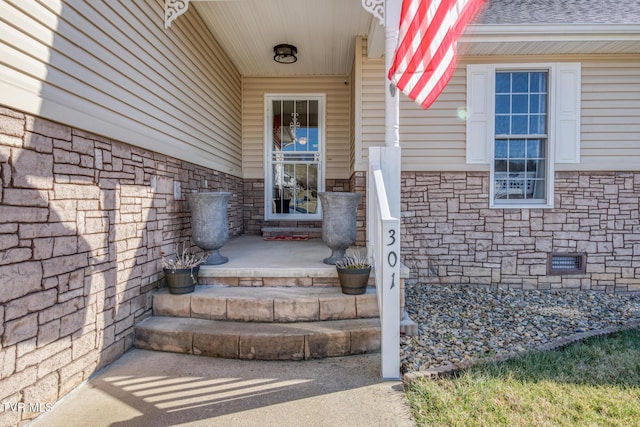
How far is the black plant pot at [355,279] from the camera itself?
2854 mm

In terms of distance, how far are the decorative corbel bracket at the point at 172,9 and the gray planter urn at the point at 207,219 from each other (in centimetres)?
165

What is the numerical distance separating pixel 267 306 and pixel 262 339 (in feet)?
1.07

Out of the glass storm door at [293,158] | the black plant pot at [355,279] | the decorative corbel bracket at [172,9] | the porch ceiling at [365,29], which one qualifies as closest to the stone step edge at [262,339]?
the black plant pot at [355,279]

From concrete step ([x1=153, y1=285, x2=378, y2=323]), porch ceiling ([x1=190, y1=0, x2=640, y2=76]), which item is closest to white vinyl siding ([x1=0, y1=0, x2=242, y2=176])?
porch ceiling ([x1=190, y1=0, x2=640, y2=76])

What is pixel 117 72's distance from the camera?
2.54 meters

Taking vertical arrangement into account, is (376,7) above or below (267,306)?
above

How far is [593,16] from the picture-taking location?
14.1ft

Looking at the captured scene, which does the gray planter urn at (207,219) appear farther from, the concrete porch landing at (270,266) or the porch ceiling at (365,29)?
the porch ceiling at (365,29)

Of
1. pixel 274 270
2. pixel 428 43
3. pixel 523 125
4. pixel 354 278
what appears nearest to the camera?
pixel 428 43

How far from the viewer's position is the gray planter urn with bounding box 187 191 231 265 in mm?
3268

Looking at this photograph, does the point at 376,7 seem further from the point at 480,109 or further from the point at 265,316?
the point at 265,316

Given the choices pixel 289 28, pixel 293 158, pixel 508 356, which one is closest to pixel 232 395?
pixel 508 356

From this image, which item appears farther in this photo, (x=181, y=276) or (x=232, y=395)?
(x=181, y=276)

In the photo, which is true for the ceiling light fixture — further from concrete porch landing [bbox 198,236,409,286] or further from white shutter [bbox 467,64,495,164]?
concrete porch landing [bbox 198,236,409,286]
